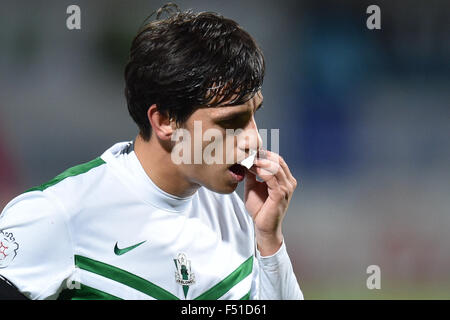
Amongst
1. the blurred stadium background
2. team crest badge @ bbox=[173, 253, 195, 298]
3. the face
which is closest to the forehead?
the face

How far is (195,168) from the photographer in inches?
75.6

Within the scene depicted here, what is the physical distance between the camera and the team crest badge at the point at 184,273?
1.99 meters

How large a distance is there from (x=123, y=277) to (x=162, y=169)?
0.35m

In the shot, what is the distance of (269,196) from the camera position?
6.55 feet

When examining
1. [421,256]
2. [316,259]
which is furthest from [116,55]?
[421,256]

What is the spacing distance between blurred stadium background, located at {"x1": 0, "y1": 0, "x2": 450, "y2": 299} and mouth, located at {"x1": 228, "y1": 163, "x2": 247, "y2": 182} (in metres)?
1.92

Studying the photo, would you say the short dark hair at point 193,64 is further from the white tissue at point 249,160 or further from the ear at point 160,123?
the white tissue at point 249,160

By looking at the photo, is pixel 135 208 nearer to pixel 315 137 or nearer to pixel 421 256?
pixel 315 137

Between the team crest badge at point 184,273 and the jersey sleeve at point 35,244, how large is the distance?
345mm

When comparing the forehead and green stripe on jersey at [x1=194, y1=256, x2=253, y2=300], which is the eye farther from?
green stripe on jersey at [x1=194, y1=256, x2=253, y2=300]

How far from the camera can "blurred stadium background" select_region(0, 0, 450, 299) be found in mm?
3789

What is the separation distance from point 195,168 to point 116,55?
2005mm

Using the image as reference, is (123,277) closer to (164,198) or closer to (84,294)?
(84,294)

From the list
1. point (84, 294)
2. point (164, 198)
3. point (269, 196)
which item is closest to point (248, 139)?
point (269, 196)
